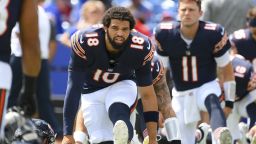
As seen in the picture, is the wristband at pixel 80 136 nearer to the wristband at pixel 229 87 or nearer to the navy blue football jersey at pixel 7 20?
the wristband at pixel 229 87

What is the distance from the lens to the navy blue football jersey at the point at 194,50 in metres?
9.41

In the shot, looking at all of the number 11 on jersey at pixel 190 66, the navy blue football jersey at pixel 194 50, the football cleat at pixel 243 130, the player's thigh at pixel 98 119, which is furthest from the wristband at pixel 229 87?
the player's thigh at pixel 98 119

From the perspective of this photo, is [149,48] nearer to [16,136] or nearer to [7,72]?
[16,136]

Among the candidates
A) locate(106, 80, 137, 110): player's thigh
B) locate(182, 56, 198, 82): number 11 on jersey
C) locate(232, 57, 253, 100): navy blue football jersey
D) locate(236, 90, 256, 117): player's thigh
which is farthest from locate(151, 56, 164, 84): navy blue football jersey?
locate(236, 90, 256, 117): player's thigh

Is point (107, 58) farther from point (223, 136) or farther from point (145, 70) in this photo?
point (223, 136)

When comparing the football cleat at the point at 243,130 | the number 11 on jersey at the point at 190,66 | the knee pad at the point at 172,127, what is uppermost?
the number 11 on jersey at the point at 190,66

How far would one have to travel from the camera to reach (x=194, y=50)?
9.58m

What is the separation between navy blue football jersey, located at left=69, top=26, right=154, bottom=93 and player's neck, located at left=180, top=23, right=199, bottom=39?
1476 mm

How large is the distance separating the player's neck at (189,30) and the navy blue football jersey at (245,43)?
1.49 meters

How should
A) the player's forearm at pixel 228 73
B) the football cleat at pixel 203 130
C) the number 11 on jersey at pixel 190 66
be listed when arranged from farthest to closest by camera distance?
1. the football cleat at pixel 203 130
2. the number 11 on jersey at pixel 190 66
3. the player's forearm at pixel 228 73

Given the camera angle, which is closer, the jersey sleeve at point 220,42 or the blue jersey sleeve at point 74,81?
the blue jersey sleeve at point 74,81

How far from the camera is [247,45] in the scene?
10977 mm

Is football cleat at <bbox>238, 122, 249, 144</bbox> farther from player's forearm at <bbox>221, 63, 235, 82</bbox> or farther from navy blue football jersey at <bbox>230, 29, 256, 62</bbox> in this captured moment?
player's forearm at <bbox>221, 63, 235, 82</bbox>

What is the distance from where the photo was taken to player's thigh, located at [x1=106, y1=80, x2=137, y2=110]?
313 inches
